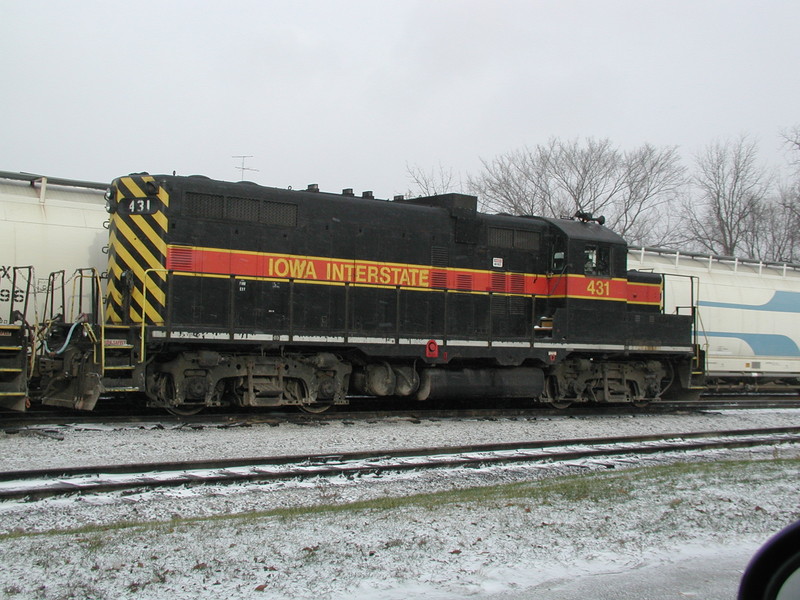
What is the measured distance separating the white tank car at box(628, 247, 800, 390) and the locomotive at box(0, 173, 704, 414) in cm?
388

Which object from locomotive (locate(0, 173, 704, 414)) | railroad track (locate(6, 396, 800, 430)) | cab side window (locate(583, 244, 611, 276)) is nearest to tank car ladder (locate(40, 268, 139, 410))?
locomotive (locate(0, 173, 704, 414))

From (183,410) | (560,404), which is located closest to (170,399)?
(183,410)

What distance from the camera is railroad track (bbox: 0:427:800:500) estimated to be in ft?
24.5

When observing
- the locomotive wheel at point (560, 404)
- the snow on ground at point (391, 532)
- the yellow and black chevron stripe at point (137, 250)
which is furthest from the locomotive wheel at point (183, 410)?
the locomotive wheel at point (560, 404)

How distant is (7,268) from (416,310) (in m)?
7.08

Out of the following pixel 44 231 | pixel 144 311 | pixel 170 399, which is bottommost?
pixel 170 399

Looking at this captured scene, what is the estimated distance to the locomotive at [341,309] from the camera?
38.8 feet

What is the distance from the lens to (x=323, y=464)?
29.1ft

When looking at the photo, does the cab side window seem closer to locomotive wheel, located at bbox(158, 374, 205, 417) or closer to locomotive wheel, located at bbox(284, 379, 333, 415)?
locomotive wheel, located at bbox(284, 379, 333, 415)

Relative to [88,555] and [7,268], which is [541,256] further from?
[88,555]

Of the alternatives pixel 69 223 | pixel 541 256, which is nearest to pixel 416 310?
pixel 541 256

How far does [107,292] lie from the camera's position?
1234 centimetres

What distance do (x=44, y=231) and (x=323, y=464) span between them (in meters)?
7.54

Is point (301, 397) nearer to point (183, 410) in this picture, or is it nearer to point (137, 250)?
point (183, 410)
